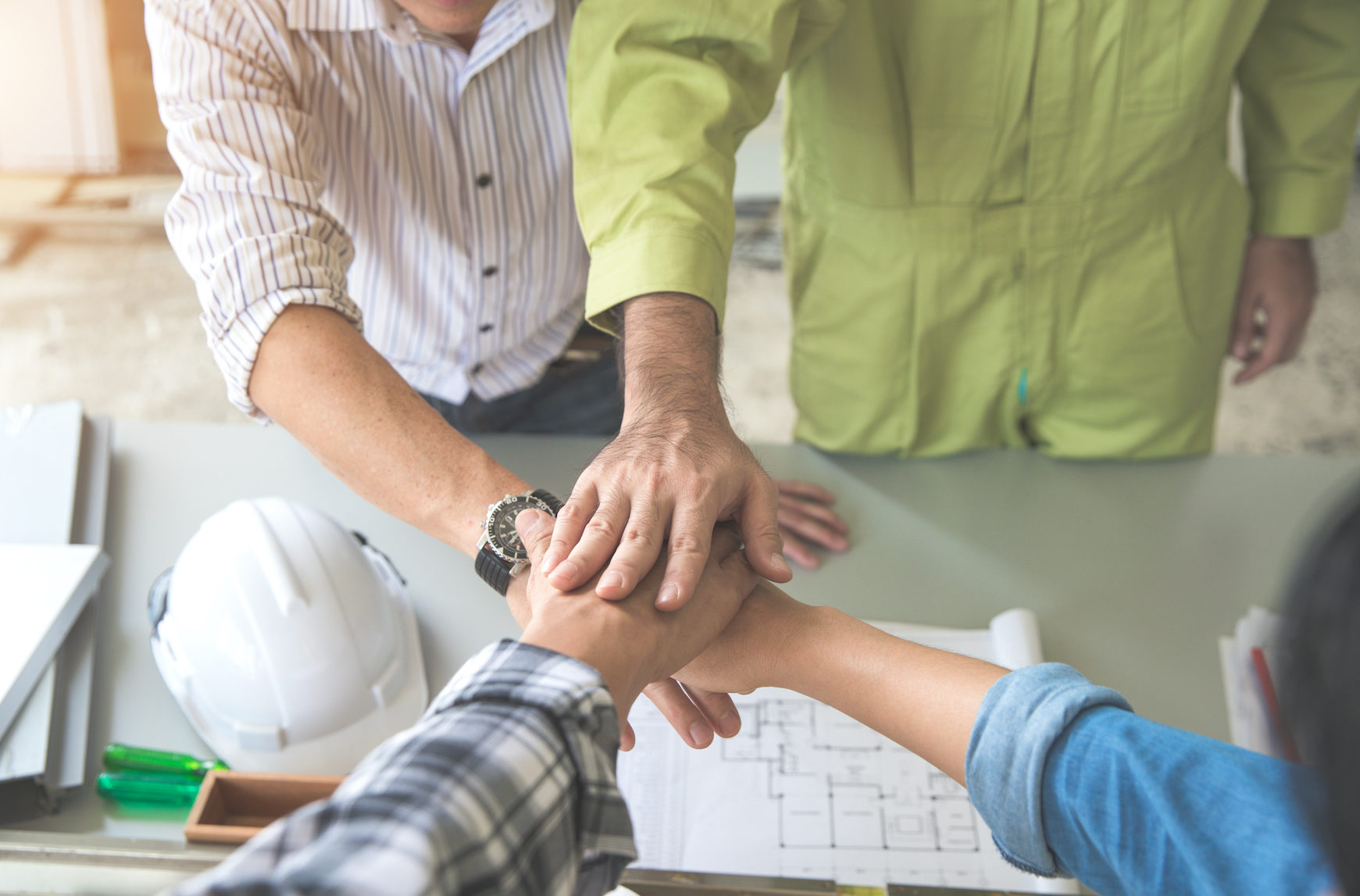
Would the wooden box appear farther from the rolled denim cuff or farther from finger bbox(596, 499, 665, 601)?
the rolled denim cuff

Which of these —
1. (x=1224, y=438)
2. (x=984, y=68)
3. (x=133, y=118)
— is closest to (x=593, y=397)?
(x=984, y=68)

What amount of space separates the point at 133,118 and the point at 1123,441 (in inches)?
156

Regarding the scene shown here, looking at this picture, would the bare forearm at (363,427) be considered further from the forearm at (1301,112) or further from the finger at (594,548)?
the forearm at (1301,112)

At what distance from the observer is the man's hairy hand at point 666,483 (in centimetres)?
85

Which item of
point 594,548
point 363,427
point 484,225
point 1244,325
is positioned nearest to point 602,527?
point 594,548

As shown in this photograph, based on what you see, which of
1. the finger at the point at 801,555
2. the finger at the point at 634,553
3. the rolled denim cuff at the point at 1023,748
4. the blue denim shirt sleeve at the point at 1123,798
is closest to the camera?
the blue denim shirt sleeve at the point at 1123,798

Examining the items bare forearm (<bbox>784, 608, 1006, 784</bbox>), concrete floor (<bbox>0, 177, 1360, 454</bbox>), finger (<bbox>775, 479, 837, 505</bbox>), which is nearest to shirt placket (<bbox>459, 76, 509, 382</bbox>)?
finger (<bbox>775, 479, 837, 505</bbox>)

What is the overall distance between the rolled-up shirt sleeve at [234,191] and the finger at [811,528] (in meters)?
0.59

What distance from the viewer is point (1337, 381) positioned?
3139 mm

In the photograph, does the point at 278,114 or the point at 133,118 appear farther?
the point at 133,118

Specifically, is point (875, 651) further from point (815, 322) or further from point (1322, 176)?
point (1322, 176)

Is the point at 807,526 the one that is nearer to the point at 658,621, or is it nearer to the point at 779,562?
the point at 779,562

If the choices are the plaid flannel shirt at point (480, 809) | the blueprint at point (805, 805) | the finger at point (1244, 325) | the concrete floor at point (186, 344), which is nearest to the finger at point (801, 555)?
the blueprint at point (805, 805)

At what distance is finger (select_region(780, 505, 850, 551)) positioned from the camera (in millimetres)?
1297
